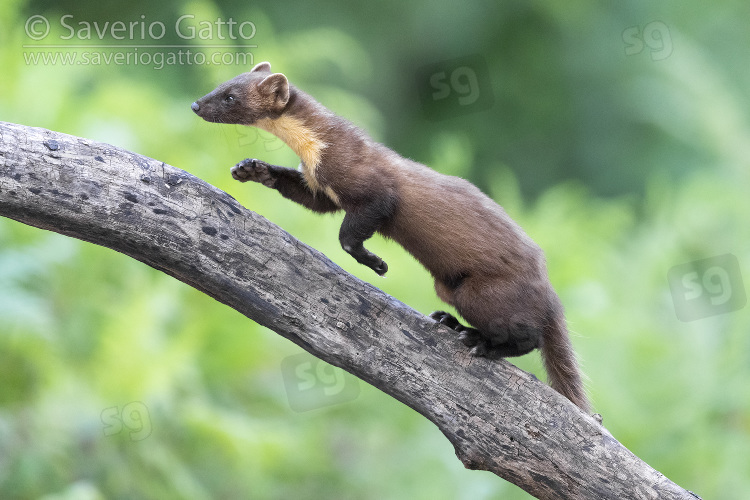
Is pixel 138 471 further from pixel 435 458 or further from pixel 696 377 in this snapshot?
pixel 696 377

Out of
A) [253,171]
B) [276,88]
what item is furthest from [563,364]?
[276,88]

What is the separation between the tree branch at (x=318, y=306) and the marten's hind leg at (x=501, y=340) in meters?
0.04

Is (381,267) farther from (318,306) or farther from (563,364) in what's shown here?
(563,364)

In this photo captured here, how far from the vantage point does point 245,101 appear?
9.41 feet

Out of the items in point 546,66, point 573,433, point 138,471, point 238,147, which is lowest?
point 138,471

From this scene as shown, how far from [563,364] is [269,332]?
270cm

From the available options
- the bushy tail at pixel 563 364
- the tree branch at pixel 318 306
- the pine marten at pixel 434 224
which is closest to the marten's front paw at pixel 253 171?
the pine marten at pixel 434 224

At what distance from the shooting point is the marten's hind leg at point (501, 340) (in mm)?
2631

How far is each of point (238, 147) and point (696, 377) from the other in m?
3.02

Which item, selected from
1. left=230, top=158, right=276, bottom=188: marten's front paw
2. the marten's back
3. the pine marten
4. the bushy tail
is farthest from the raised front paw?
left=230, top=158, right=276, bottom=188: marten's front paw

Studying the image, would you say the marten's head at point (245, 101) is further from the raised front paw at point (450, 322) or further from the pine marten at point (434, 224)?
the raised front paw at point (450, 322)

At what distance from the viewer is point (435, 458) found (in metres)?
4.80

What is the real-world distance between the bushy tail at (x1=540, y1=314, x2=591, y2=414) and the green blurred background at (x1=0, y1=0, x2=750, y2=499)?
0.45 m

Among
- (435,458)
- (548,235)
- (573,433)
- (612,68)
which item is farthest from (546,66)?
(573,433)
